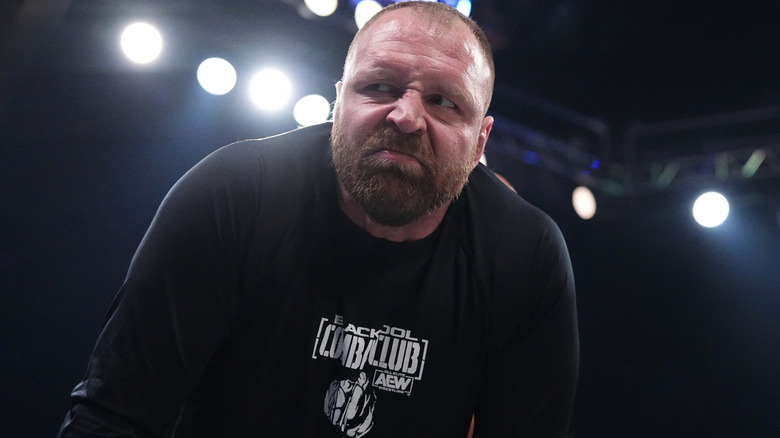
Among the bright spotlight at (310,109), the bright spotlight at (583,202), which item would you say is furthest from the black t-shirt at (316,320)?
the bright spotlight at (583,202)

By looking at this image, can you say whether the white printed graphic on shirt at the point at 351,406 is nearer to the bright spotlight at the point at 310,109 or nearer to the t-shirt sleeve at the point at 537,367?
the t-shirt sleeve at the point at 537,367

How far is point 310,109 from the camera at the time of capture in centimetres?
482

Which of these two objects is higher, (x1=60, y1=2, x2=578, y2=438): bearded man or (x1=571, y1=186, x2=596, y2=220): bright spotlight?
(x1=571, y1=186, x2=596, y2=220): bright spotlight

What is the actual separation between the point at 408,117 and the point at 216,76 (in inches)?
139

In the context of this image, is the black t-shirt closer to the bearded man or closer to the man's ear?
the bearded man

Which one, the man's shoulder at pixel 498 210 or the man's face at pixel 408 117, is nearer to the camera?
the man's face at pixel 408 117

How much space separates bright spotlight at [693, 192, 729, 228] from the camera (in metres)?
5.94

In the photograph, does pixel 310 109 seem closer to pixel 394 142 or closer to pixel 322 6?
pixel 322 6

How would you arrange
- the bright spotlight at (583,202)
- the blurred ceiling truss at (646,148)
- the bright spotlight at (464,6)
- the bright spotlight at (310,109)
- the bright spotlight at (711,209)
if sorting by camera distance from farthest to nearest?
the bright spotlight at (583,202) → the bright spotlight at (711,209) → the blurred ceiling truss at (646,148) → the bright spotlight at (310,109) → the bright spotlight at (464,6)

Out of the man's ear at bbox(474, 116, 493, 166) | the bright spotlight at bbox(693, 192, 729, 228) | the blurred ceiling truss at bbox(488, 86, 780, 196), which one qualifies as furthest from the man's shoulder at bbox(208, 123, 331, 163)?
the bright spotlight at bbox(693, 192, 729, 228)

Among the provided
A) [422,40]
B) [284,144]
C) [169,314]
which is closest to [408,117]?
[422,40]

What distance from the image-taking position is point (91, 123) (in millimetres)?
4340

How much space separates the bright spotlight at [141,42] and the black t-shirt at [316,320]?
9.96ft

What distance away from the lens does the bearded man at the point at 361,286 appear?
1.21m
